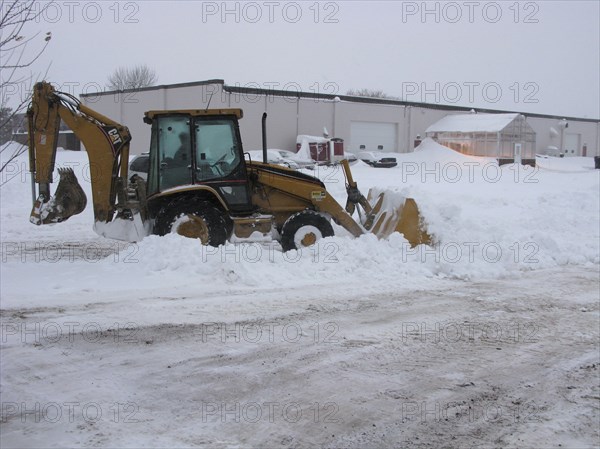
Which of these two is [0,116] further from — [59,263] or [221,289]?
[59,263]

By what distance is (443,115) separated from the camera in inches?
2265

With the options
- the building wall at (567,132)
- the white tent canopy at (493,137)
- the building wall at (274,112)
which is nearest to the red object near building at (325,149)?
the building wall at (274,112)

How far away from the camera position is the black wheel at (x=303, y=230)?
10242 millimetres

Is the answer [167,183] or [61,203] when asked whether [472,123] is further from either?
[61,203]

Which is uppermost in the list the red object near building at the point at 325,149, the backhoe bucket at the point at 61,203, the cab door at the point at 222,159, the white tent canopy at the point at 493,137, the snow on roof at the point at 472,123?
the snow on roof at the point at 472,123

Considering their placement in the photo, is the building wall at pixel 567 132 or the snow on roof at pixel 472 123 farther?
the building wall at pixel 567 132

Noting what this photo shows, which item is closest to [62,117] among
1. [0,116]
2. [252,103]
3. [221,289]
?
[221,289]

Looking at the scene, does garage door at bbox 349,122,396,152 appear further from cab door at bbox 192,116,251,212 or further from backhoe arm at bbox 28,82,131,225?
backhoe arm at bbox 28,82,131,225

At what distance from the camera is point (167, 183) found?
1006cm

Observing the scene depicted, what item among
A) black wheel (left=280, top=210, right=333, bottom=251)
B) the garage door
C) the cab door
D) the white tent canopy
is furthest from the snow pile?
the garage door

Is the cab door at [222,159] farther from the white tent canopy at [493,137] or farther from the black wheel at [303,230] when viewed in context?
the white tent canopy at [493,137]

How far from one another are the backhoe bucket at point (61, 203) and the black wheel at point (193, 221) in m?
1.48

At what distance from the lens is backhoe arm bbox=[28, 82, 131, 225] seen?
385 inches

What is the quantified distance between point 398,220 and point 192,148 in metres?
3.80
